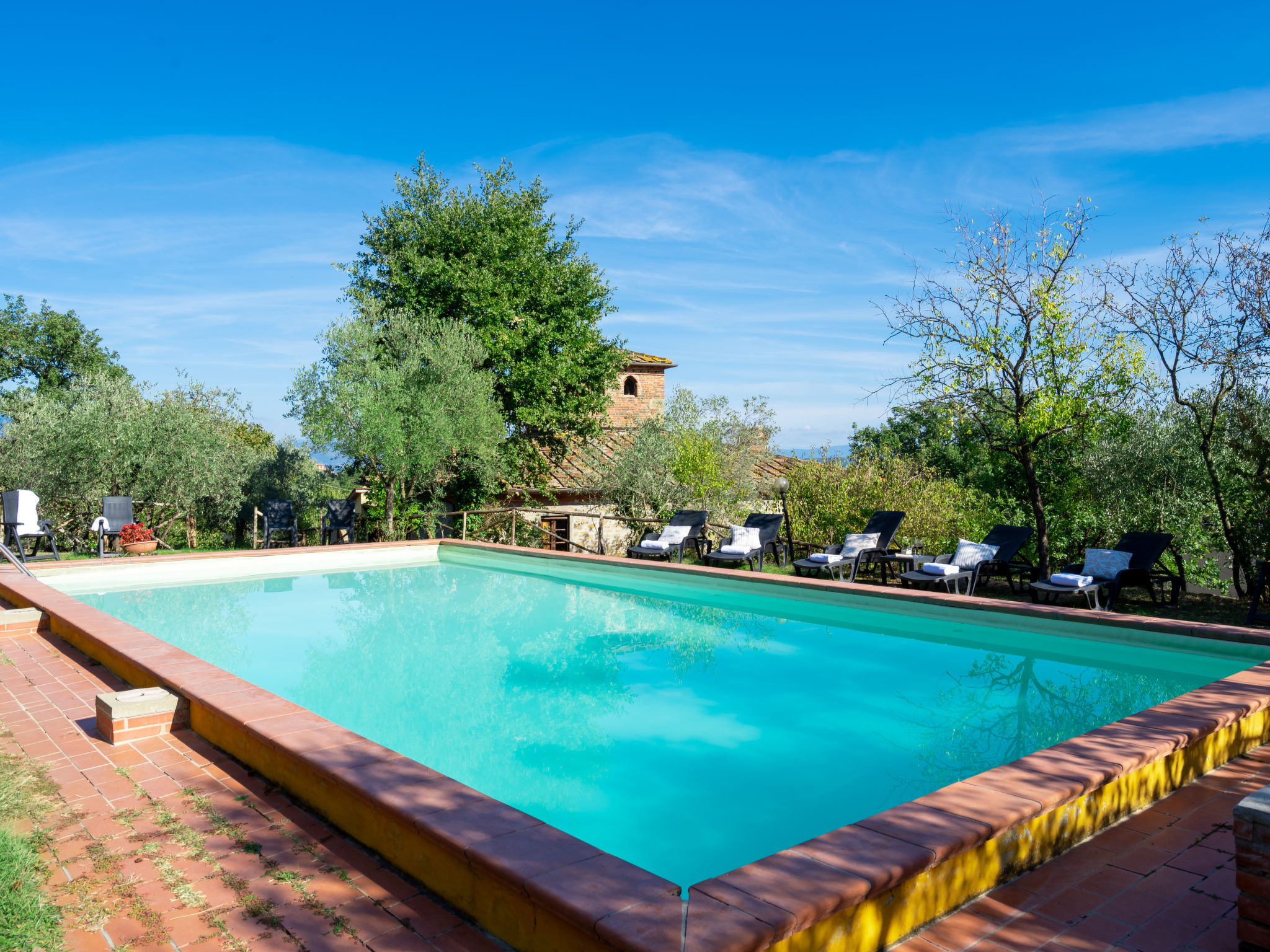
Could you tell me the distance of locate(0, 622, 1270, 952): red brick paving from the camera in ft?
7.70

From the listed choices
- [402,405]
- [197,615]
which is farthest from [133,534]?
[402,405]

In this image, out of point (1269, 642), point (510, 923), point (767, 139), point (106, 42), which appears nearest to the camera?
point (510, 923)

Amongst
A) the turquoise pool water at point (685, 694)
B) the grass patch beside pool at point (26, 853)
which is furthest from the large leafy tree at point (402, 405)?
the grass patch beside pool at point (26, 853)

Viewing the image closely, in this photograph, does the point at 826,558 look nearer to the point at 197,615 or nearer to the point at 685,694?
the point at 685,694

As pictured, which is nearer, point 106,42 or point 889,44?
point 106,42

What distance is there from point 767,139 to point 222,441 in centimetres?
1498

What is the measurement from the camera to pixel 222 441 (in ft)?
55.6

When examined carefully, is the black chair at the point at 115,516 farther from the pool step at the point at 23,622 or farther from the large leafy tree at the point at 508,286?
the large leafy tree at the point at 508,286

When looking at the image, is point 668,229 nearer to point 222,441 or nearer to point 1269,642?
point 222,441

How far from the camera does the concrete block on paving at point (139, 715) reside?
4.18 metres

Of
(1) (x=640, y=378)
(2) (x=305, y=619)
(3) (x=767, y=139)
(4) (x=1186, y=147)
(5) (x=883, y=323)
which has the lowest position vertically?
(2) (x=305, y=619)

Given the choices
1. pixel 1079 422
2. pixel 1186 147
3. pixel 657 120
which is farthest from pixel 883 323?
pixel 657 120

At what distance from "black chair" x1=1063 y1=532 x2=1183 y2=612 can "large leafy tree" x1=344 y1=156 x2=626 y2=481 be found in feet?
46.2

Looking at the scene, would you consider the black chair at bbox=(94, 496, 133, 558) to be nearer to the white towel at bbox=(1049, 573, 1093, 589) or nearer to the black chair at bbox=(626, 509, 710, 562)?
the black chair at bbox=(626, 509, 710, 562)
